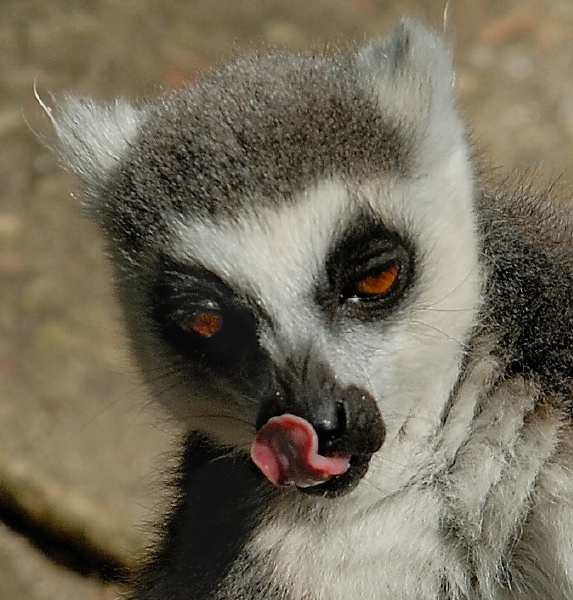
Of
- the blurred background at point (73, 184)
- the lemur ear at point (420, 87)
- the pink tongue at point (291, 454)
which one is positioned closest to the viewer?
the pink tongue at point (291, 454)

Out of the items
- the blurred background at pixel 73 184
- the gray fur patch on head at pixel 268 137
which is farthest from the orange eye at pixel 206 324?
the blurred background at pixel 73 184

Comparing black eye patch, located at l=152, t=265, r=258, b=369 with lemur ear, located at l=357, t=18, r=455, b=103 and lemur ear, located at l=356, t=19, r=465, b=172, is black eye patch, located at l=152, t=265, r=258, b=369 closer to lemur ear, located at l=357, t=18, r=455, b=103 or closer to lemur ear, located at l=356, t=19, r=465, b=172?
lemur ear, located at l=356, t=19, r=465, b=172

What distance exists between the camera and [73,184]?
344cm

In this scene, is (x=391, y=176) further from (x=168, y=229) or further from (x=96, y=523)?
(x=96, y=523)

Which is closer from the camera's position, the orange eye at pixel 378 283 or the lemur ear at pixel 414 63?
the orange eye at pixel 378 283

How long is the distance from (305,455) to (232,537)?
49 cm

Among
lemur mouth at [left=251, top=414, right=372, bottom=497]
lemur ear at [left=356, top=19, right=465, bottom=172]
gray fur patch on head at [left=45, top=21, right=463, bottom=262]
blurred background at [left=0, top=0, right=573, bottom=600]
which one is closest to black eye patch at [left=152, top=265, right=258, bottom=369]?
gray fur patch on head at [left=45, top=21, right=463, bottom=262]

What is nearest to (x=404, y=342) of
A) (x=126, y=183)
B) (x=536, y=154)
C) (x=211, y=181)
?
(x=211, y=181)

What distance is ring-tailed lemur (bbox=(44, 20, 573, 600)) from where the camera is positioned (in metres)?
2.04

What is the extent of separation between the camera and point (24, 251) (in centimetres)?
504

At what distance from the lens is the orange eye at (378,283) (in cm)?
208

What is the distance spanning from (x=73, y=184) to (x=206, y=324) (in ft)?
4.81

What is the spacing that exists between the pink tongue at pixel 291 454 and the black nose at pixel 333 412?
0.9 inches

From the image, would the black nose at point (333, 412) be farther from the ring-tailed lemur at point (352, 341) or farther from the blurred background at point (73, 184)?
the blurred background at point (73, 184)
